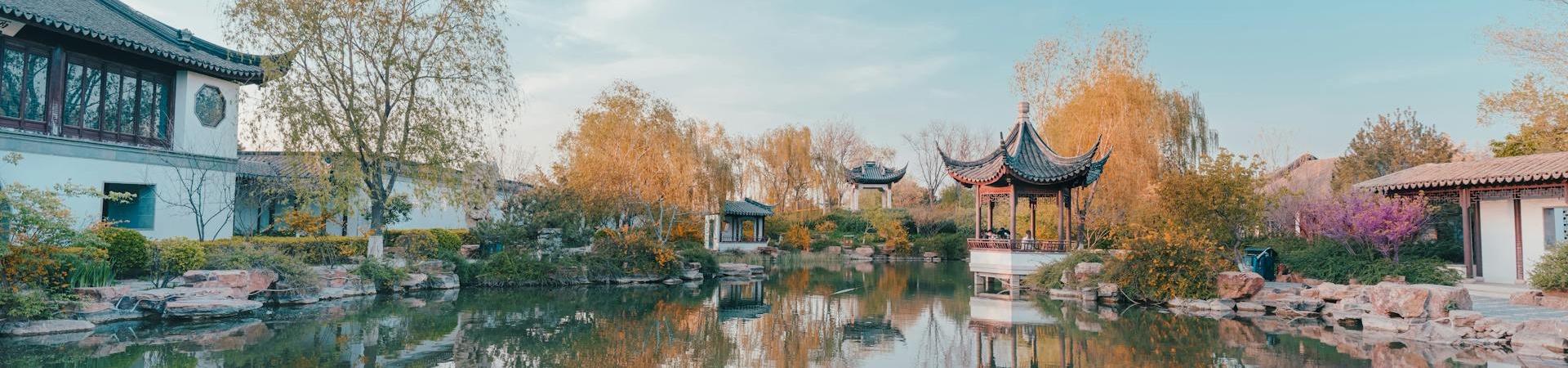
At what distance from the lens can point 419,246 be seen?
12.9 meters

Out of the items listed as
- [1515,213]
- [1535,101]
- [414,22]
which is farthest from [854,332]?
[1535,101]

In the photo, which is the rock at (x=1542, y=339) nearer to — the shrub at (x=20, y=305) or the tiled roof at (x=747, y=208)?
the shrub at (x=20, y=305)

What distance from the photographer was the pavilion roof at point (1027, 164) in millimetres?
12836

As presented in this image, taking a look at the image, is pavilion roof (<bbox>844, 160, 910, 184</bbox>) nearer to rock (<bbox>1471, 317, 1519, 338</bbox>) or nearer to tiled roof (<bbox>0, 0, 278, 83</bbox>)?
tiled roof (<bbox>0, 0, 278, 83</bbox>)

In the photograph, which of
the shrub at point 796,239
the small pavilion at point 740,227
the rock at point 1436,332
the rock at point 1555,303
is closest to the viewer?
the rock at point 1436,332

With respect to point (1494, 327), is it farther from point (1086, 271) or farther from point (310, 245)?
point (310, 245)

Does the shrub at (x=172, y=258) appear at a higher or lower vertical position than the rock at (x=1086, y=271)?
higher

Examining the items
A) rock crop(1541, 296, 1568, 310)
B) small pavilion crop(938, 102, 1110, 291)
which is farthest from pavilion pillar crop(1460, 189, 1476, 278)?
small pavilion crop(938, 102, 1110, 291)

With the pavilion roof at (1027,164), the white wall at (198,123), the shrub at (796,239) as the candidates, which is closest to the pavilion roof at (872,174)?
the shrub at (796,239)

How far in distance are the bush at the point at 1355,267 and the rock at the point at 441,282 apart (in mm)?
11929

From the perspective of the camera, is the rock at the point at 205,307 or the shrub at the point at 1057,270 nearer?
the rock at the point at 205,307

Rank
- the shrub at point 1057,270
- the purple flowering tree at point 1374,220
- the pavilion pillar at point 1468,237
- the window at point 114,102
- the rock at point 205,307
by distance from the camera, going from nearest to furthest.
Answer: the rock at point 205,307
the window at point 114,102
the purple flowering tree at point 1374,220
the pavilion pillar at point 1468,237
the shrub at point 1057,270

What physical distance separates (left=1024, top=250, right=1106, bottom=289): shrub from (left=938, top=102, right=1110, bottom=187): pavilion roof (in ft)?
3.85

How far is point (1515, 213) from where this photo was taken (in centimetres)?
1059
